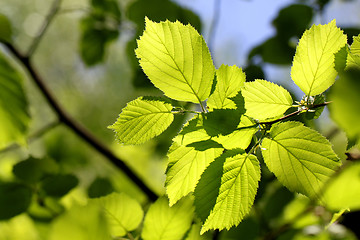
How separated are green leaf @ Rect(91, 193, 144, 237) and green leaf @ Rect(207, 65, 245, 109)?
204 millimetres

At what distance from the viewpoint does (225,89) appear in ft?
1.25

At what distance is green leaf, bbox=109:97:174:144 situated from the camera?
0.39 metres

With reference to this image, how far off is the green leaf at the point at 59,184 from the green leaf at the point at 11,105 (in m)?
0.15

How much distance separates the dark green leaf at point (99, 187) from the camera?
69 cm

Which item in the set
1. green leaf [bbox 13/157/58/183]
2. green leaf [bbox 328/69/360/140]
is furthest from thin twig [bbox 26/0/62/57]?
green leaf [bbox 328/69/360/140]

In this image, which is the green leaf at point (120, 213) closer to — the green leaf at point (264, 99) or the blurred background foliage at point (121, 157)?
the blurred background foliage at point (121, 157)

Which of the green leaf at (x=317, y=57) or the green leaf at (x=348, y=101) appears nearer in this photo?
the green leaf at (x=348, y=101)

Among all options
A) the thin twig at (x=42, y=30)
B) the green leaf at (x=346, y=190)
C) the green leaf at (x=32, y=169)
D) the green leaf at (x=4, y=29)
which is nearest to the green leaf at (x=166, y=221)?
the green leaf at (x=346, y=190)

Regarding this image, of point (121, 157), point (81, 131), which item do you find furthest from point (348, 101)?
point (121, 157)

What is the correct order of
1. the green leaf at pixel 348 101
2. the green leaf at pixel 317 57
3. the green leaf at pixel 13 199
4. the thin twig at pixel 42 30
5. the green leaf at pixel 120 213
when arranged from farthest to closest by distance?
the thin twig at pixel 42 30 → the green leaf at pixel 13 199 → the green leaf at pixel 120 213 → the green leaf at pixel 317 57 → the green leaf at pixel 348 101

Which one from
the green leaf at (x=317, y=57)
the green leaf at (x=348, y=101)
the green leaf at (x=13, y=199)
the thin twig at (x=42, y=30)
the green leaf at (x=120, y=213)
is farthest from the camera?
the thin twig at (x=42, y=30)

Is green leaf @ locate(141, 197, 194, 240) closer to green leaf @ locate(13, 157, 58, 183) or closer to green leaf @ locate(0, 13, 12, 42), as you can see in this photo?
green leaf @ locate(13, 157, 58, 183)

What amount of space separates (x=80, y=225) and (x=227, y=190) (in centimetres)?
20

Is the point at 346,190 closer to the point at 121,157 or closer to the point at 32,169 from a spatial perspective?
the point at 32,169
